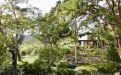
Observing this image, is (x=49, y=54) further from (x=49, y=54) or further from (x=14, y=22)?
(x=14, y=22)

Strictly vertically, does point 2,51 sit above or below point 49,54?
above

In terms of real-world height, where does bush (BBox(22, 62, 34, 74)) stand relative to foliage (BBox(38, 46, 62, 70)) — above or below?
below

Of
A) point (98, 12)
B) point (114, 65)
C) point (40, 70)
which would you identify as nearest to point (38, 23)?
point (40, 70)

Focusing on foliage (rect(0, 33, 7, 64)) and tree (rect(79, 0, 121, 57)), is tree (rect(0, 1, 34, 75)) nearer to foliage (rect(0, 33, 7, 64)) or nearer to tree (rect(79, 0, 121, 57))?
foliage (rect(0, 33, 7, 64))

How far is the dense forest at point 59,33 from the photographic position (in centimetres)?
1418

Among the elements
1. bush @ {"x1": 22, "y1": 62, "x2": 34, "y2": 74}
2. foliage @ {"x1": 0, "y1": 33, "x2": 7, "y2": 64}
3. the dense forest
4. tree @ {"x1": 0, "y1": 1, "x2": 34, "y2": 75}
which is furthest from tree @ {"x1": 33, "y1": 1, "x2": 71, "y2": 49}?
foliage @ {"x1": 0, "y1": 33, "x2": 7, "y2": 64}

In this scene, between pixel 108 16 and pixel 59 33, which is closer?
pixel 108 16

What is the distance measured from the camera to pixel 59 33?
1861cm

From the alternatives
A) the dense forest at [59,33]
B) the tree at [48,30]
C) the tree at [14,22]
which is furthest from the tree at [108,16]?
the tree at [14,22]

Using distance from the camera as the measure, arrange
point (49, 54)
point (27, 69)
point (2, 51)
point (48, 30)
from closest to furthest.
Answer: point (2, 51), point (49, 54), point (27, 69), point (48, 30)

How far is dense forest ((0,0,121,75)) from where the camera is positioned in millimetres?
14177


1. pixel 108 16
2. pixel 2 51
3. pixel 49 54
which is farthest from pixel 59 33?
pixel 2 51

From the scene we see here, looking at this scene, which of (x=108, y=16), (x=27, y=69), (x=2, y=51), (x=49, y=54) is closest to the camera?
(x=2, y=51)

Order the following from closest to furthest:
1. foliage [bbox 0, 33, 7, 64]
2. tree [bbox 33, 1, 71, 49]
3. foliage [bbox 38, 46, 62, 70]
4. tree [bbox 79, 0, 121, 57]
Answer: foliage [bbox 0, 33, 7, 64] < tree [bbox 79, 0, 121, 57] < foliage [bbox 38, 46, 62, 70] < tree [bbox 33, 1, 71, 49]
